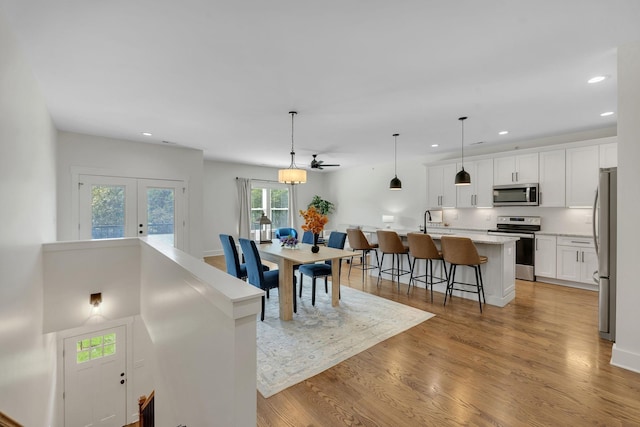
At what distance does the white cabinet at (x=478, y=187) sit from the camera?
224 inches

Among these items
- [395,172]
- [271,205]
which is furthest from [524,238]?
[271,205]

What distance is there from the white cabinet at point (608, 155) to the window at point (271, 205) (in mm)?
7099

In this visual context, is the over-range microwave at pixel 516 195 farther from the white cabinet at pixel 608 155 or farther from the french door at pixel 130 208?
the french door at pixel 130 208

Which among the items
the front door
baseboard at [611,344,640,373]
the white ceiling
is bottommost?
the front door

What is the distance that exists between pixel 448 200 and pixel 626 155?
399 cm

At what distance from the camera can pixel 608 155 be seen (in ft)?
14.3

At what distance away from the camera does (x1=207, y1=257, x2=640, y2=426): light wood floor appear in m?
1.88

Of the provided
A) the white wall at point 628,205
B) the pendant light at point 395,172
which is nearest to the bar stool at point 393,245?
the pendant light at point 395,172

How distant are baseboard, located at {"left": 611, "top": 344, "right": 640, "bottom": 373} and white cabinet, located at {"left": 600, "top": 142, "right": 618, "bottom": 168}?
330 cm

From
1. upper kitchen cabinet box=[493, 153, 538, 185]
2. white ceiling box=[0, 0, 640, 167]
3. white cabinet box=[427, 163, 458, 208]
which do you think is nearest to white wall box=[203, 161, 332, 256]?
white ceiling box=[0, 0, 640, 167]

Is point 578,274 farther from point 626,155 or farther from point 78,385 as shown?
point 78,385

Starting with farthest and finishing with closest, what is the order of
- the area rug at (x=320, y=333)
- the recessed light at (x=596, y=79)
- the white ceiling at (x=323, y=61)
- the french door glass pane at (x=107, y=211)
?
the french door glass pane at (x=107, y=211)
the recessed light at (x=596, y=79)
the area rug at (x=320, y=333)
the white ceiling at (x=323, y=61)

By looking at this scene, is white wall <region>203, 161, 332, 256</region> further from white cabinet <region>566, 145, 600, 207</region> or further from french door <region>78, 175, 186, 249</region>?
white cabinet <region>566, 145, 600, 207</region>

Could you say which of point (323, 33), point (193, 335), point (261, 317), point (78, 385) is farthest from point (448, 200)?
point (78, 385)
